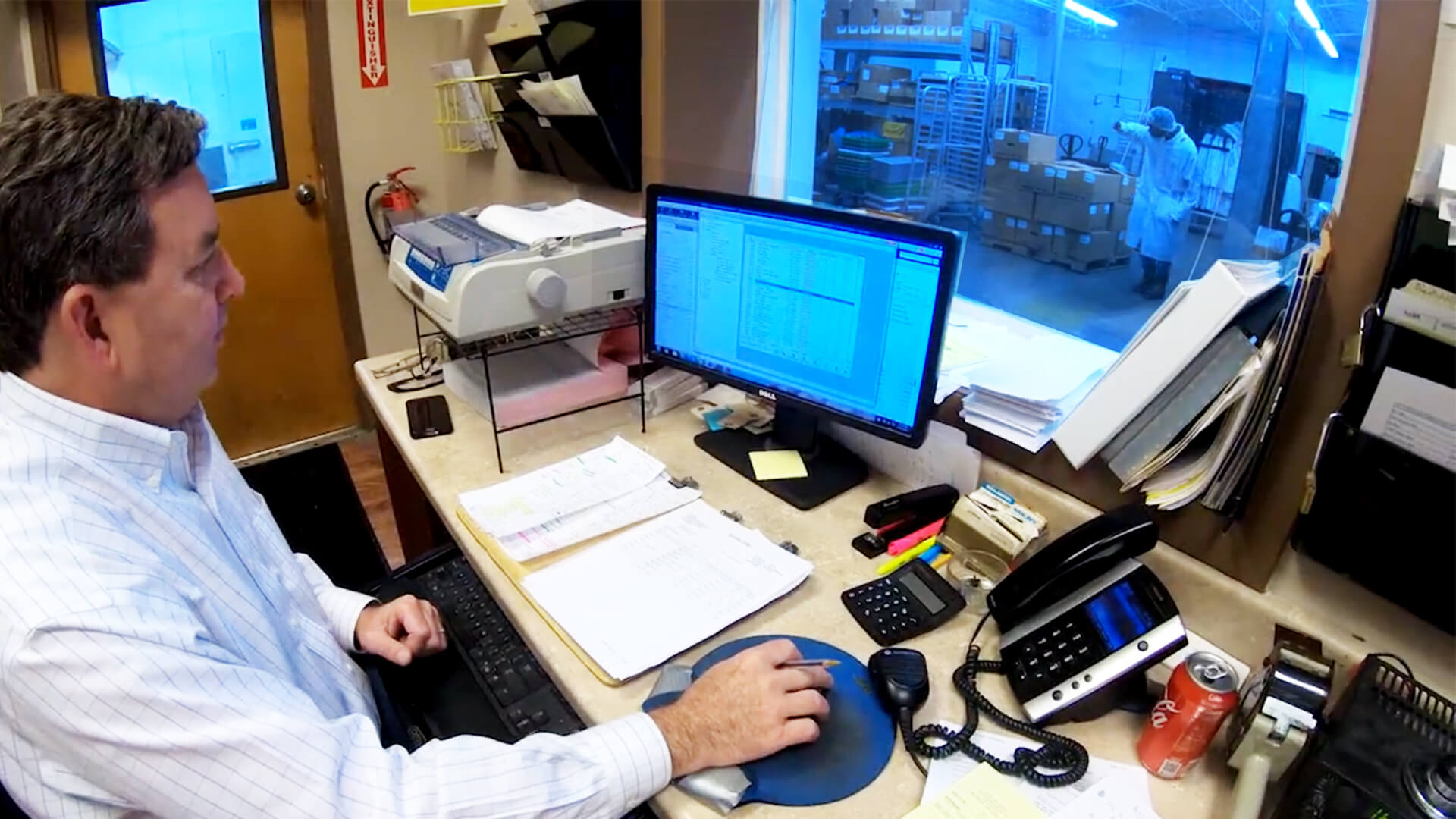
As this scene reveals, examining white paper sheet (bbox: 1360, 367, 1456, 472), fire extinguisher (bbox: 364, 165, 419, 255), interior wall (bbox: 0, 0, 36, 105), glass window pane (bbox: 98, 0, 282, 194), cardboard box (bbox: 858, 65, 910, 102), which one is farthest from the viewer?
fire extinguisher (bbox: 364, 165, 419, 255)

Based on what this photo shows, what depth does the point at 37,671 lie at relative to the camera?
73cm

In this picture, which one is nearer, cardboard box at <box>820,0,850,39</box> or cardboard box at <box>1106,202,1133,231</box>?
cardboard box at <box>1106,202,1133,231</box>

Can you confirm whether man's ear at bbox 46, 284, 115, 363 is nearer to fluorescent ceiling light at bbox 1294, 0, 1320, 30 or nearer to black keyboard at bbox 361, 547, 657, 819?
black keyboard at bbox 361, 547, 657, 819

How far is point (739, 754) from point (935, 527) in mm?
544

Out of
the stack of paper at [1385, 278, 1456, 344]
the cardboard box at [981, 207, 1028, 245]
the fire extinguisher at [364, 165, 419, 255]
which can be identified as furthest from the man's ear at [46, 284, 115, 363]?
the fire extinguisher at [364, 165, 419, 255]

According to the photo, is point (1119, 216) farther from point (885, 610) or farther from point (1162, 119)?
point (885, 610)

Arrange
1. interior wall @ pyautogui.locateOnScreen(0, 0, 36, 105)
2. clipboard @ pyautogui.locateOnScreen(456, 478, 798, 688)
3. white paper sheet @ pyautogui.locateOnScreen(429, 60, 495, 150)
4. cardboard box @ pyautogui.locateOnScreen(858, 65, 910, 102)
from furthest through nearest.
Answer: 1. interior wall @ pyautogui.locateOnScreen(0, 0, 36, 105)
2. white paper sheet @ pyautogui.locateOnScreen(429, 60, 495, 150)
3. cardboard box @ pyautogui.locateOnScreen(858, 65, 910, 102)
4. clipboard @ pyautogui.locateOnScreen(456, 478, 798, 688)

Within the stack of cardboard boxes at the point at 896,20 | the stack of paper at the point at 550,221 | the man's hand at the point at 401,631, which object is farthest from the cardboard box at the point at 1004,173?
the man's hand at the point at 401,631

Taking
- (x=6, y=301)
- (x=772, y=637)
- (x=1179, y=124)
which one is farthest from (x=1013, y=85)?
(x=6, y=301)

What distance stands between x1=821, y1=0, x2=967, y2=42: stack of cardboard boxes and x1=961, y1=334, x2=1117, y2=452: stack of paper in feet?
2.00

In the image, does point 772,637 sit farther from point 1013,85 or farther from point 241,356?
point 241,356

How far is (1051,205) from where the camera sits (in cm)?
152

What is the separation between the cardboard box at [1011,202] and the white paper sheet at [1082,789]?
0.95 meters

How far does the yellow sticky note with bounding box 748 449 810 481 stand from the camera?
149 cm
